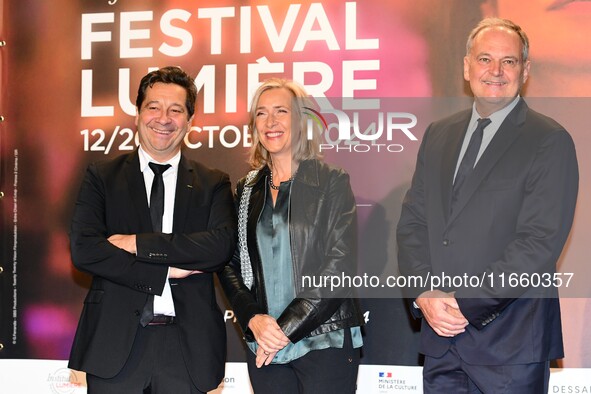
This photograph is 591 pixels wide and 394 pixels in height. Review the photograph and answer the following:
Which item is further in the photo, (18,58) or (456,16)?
(18,58)

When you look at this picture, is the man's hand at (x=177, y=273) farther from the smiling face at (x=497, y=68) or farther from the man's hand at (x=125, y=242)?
the smiling face at (x=497, y=68)

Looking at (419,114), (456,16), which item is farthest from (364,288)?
(456,16)

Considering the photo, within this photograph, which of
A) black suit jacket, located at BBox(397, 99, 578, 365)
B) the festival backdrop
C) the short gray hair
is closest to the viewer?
black suit jacket, located at BBox(397, 99, 578, 365)

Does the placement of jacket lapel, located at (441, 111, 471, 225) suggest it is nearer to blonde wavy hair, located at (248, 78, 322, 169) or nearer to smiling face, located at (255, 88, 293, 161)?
blonde wavy hair, located at (248, 78, 322, 169)

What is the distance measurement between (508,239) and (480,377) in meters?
0.59

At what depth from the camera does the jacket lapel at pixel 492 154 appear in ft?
10.1

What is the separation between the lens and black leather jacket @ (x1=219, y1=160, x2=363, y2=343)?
3.16 m

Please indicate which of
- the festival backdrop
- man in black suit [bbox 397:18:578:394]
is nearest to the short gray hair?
man in black suit [bbox 397:18:578:394]

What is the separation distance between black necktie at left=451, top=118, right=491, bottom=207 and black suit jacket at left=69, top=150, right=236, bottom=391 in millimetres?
1049

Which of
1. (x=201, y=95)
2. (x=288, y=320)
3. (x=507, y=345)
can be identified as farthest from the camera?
(x=201, y=95)

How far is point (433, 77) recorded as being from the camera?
4348mm

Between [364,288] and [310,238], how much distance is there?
54.5 inches

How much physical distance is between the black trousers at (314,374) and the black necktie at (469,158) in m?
0.81

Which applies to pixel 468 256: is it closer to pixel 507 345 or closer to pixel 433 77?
pixel 507 345
